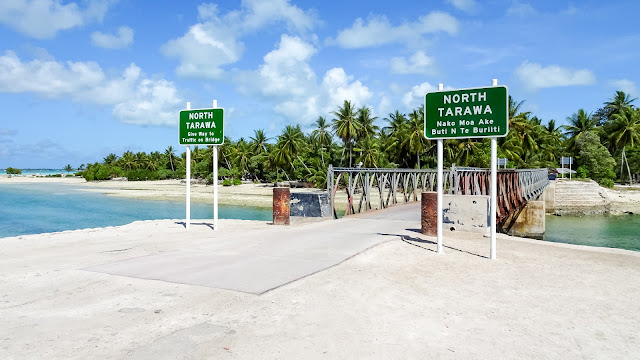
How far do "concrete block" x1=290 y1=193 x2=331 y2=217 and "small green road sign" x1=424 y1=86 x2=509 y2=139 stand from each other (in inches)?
250

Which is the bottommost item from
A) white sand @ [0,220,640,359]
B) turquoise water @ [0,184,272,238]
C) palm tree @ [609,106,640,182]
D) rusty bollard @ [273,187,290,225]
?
turquoise water @ [0,184,272,238]

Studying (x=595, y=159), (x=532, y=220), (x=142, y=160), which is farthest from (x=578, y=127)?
(x=142, y=160)

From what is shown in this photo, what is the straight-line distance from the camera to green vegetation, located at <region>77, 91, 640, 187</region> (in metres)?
55.0

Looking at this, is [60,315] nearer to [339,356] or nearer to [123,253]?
[339,356]

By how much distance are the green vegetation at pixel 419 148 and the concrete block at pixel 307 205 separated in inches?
1430

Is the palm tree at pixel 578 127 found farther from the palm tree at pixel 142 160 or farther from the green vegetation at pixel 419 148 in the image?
the palm tree at pixel 142 160

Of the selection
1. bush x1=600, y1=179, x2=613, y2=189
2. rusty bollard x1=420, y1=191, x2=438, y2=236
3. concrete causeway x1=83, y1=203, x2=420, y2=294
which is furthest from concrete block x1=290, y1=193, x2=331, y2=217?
bush x1=600, y1=179, x2=613, y2=189

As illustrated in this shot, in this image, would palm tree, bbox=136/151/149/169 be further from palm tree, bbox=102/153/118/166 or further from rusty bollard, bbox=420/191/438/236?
rusty bollard, bbox=420/191/438/236

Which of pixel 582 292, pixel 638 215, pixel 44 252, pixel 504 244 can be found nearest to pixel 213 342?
pixel 582 292

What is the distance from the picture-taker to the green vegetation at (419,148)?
180ft

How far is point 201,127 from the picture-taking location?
40.8 feet

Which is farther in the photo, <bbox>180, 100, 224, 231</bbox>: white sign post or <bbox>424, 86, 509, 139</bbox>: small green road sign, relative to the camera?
<bbox>180, 100, 224, 231</bbox>: white sign post

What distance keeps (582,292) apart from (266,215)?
101 feet

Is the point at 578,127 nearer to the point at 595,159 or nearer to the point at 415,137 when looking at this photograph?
the point at 595,159
